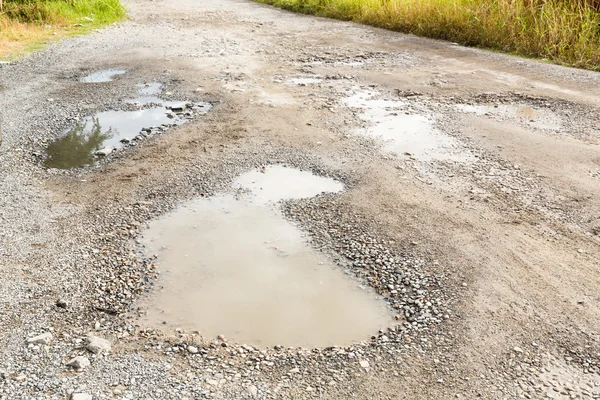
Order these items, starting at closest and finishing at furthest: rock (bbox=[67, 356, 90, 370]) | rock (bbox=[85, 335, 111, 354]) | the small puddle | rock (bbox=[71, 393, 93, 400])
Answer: rock (bbox=[71, 393, 93, 400])
rock (bbox=[67, 356, 90, 370])
rock (bbox=[85, 335, 111, 354])
the small puddle

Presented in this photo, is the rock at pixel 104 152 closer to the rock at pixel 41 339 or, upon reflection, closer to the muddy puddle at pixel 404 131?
the muddy puddle at pixel 404 131

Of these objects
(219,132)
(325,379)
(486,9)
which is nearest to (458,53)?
(486,9)

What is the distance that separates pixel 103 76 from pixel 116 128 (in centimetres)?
240

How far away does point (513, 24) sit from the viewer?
977 cm

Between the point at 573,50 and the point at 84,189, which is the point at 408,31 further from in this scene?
the point at 84,189

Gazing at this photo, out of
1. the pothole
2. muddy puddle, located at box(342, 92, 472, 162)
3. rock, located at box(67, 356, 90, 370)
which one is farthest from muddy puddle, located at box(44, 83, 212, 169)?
rock, located at box(67, 356, 90, 370)

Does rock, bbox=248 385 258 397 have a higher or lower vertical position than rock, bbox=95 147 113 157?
lower

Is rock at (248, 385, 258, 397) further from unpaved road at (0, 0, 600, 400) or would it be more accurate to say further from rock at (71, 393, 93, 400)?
rock at (71, 393, 93, 400)

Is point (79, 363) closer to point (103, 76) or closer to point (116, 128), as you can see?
point (116, 128)

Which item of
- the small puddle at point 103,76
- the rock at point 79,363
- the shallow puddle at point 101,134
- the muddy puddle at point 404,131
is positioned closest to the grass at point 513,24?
the muddy puddle at point 404,131

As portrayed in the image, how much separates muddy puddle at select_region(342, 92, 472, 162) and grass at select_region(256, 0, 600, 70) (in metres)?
3.37

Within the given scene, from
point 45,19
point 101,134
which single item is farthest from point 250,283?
point 45,19

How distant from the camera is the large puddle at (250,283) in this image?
3.38 m

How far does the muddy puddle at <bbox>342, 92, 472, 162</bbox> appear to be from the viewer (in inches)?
226
